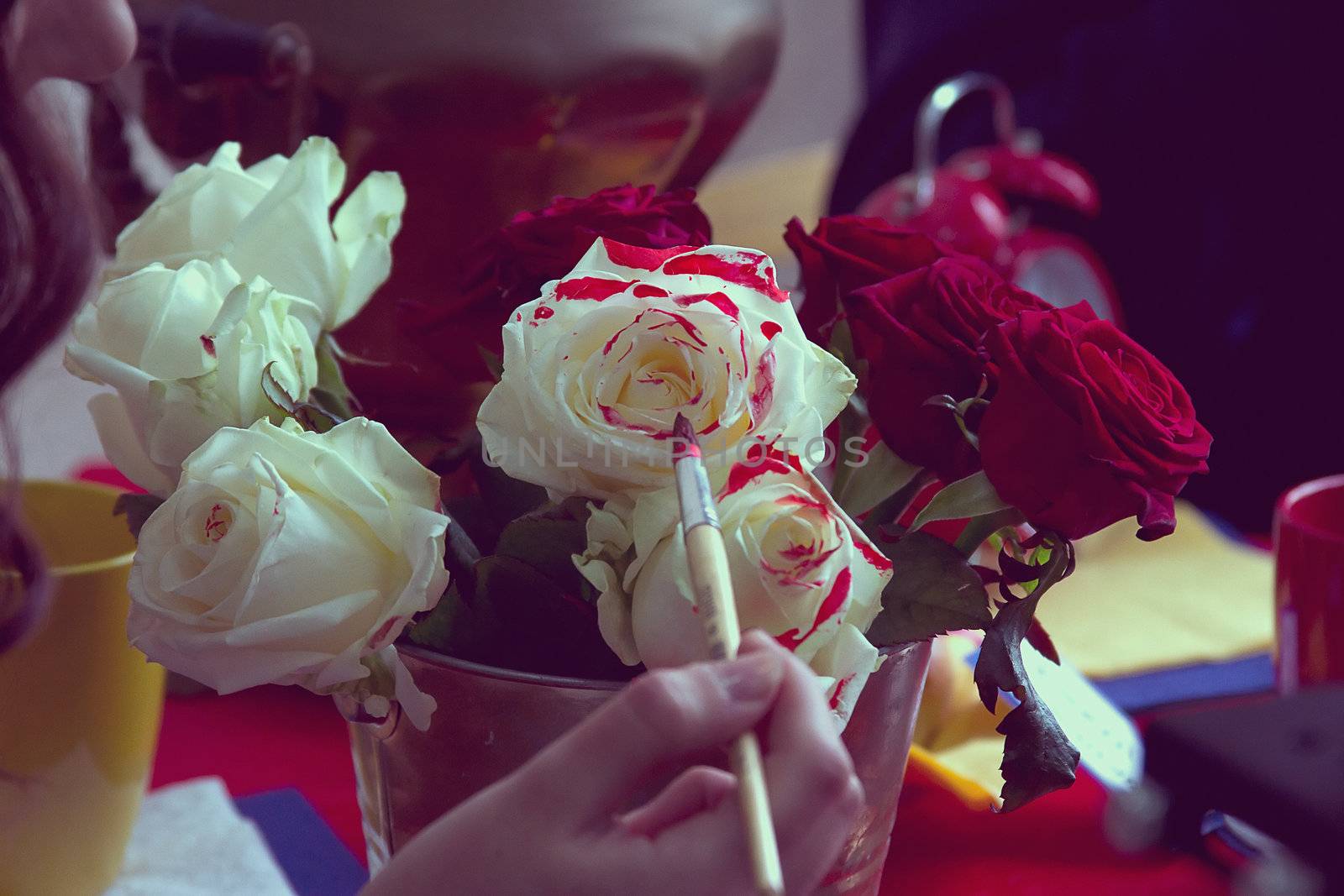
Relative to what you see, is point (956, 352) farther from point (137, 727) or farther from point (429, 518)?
point (137, 727)

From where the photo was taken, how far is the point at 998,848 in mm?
426

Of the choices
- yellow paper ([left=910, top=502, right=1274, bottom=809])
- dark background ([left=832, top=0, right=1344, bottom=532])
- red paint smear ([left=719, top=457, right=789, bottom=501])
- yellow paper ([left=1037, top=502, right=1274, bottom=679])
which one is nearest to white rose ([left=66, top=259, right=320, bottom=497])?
red paint smear ([left=719, top=457, right=789, bottom=501])

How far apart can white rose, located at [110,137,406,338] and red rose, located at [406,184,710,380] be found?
26 mm

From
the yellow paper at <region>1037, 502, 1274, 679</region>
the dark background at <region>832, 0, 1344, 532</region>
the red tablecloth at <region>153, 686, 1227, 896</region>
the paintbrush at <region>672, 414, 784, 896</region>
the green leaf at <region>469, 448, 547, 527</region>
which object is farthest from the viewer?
the dark background at <region>832, 0, 1344, 532</region>

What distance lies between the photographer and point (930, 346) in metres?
0.27

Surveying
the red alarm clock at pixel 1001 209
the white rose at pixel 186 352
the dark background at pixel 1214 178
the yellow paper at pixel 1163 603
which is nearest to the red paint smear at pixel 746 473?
the white rose at pixel 186 352

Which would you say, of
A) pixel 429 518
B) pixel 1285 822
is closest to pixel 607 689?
pixel 429 518

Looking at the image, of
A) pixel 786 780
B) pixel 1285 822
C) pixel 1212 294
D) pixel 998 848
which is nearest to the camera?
pixel 786 780

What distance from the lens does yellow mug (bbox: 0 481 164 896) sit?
0.36 meters

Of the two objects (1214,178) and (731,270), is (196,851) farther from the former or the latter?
(1214,178)

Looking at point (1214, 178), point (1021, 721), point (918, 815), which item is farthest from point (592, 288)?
point (1214, 178)

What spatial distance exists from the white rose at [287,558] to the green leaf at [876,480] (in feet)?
0.31

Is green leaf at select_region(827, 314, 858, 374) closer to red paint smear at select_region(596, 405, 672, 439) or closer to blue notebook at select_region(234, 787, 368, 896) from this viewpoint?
red paint smear at select_region(596, 405, 672, 439)

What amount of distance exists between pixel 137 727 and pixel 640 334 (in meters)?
0.24
